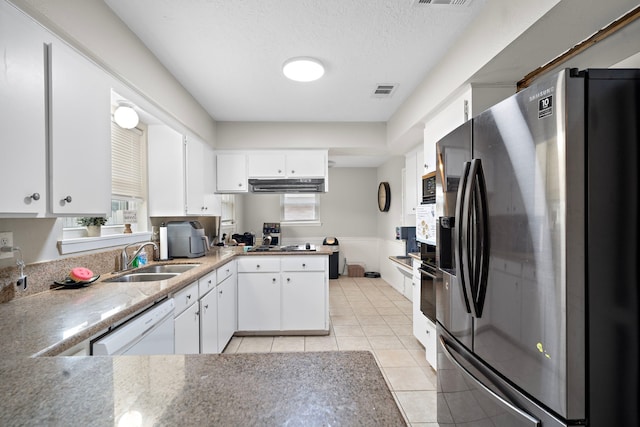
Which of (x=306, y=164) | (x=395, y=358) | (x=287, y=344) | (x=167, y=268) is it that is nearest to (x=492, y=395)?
(x=395, y=358)

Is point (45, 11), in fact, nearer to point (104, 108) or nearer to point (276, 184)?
point (104, 108)

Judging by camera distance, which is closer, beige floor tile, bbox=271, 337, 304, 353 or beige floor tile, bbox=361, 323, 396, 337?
beige floor tile, bbox=271, 337, 304, 353

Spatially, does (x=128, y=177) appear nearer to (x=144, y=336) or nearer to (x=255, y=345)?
(x=144, y=336)

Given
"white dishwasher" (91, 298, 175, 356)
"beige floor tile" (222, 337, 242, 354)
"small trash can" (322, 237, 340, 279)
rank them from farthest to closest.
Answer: "small trash can" (322, 237, 340, 279), "beige floor tile" (222, 337, 242, 354), "white dishwasher" (91, 298, 175, 356)

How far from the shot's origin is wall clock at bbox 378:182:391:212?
5.36 m

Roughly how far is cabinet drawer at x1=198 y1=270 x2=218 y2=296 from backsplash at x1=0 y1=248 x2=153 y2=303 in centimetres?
64

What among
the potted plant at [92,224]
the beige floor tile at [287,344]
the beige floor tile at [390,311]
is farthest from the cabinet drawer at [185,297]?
the beige floor tile at [390,311]

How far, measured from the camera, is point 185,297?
194 centimetres

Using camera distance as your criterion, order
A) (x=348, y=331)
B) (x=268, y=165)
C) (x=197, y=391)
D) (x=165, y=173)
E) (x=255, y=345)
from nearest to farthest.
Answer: (x=197, y=391)
(x=165, y=173)
(x=255, y=345)
(x=348, y=331)
(x=268, y=165)

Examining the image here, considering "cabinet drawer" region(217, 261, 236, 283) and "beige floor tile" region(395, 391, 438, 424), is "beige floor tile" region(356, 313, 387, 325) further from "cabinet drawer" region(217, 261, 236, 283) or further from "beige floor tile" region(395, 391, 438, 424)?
"cabinet drawer" region(217, 261, 236, 283)

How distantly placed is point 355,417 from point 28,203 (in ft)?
4.72

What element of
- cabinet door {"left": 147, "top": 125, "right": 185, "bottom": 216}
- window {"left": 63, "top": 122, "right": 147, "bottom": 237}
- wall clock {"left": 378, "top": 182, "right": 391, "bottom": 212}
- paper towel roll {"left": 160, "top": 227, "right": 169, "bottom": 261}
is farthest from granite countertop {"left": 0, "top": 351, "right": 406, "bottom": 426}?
wall clock {"left": 378, "top": 182, "right": 391, "bottom": 212}

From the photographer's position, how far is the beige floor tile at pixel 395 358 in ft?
8.29

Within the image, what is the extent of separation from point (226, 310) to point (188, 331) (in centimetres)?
79
